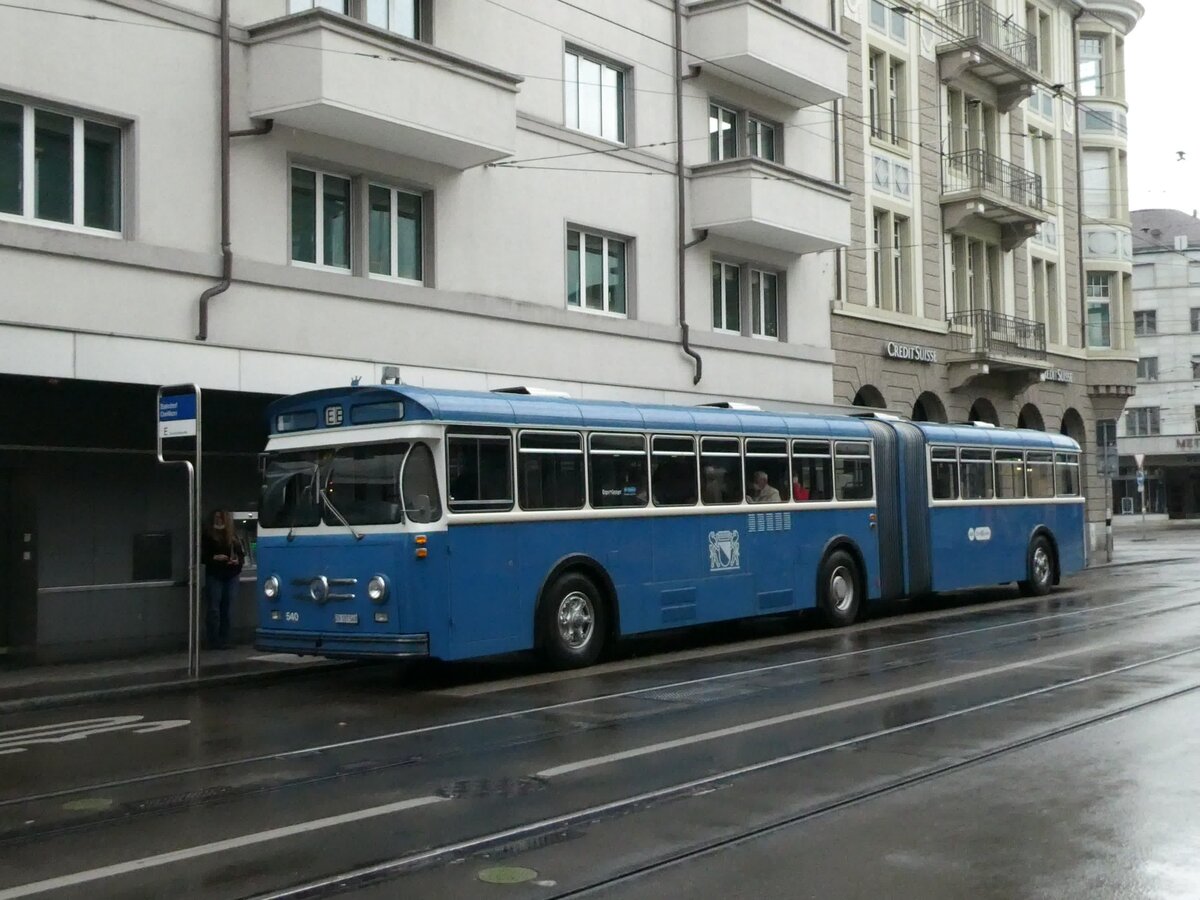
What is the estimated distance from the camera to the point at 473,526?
13.8 meters

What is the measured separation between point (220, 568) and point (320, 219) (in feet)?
15.2

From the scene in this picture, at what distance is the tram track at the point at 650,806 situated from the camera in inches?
251

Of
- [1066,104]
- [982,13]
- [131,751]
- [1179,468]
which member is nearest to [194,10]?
[131,751]

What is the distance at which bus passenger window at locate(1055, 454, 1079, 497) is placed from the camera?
25.4 meters

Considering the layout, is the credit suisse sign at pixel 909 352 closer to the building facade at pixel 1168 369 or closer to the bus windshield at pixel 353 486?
the bus windshield at pixel 353 486

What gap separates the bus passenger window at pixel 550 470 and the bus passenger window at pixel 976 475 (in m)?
9.52

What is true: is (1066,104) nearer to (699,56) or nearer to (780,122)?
(780,122)

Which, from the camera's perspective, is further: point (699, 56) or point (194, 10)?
point (699, 56)

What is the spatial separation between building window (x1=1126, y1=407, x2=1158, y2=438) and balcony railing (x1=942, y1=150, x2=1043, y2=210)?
4658cm

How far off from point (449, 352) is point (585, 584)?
552 cm

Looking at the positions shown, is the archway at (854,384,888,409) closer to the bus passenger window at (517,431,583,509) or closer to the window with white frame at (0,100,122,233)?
the bus passenger window at (517,431,583,509)

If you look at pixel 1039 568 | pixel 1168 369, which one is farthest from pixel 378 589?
pixel 1168 369

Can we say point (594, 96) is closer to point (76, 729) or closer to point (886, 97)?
point (886, 97)

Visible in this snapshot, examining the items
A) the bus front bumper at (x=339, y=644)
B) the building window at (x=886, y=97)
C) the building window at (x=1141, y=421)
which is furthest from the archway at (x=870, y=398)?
the building window at (x=1141, y=421)
